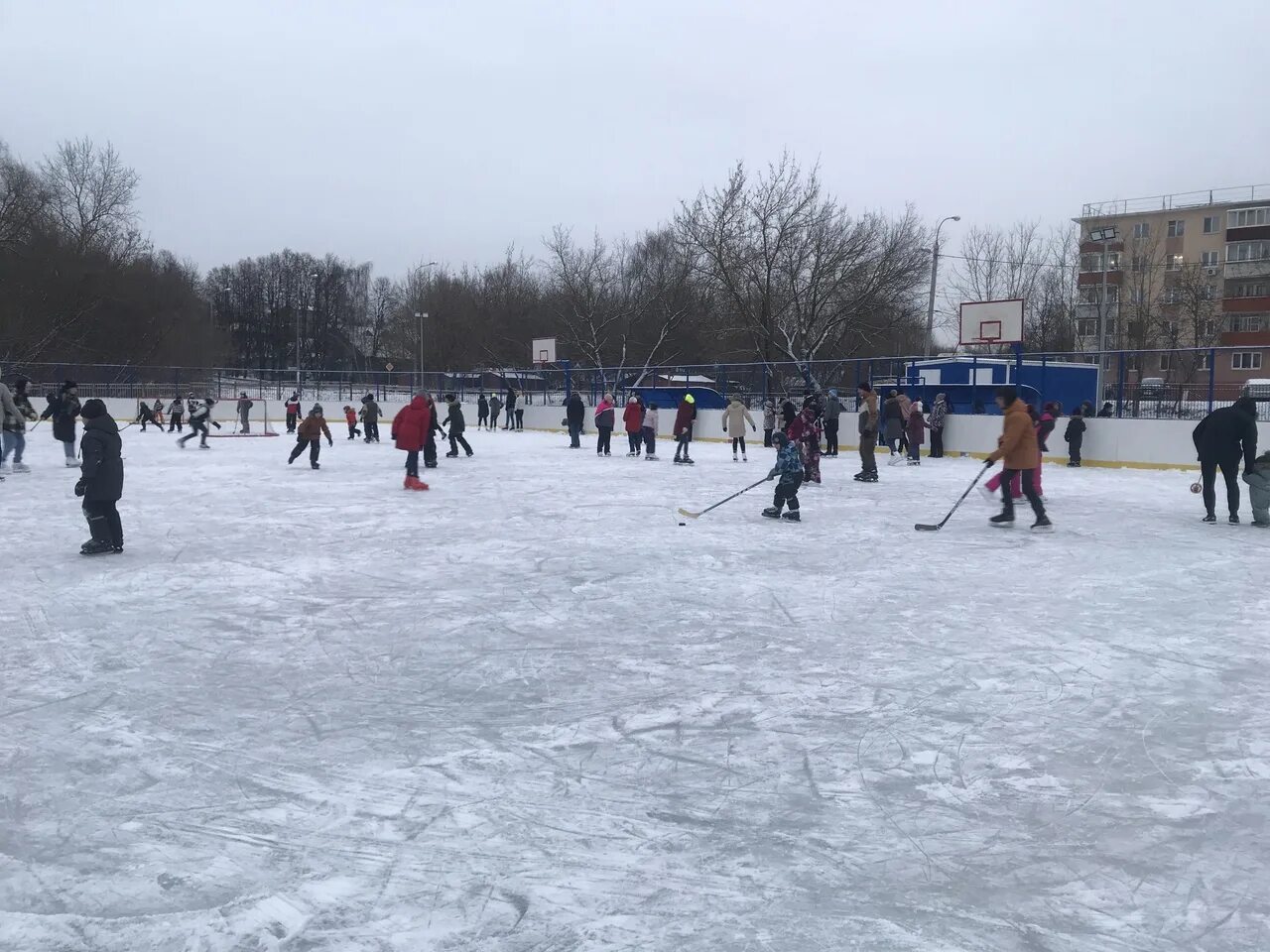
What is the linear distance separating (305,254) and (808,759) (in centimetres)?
8586

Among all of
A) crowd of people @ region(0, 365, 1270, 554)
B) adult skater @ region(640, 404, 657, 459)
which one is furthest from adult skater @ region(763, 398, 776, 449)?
adult skater @ region(640, 404, 657, 459)

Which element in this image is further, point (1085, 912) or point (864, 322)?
point (864, 322)

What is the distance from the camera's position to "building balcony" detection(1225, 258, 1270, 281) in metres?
56.5

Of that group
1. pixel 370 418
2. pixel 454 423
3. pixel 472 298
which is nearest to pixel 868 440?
pixel 454 423

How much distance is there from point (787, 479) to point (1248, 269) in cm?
5857

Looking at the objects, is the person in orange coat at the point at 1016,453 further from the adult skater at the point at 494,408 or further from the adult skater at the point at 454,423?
the adult skater at the point at 494,408

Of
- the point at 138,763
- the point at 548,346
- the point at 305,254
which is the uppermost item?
the point at 305,254

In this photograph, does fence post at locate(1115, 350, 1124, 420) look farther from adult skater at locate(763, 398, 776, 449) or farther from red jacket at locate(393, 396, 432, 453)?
red jacket at locate(393, 396, 432, 453)

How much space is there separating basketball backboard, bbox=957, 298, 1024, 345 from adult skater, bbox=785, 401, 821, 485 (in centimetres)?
1014

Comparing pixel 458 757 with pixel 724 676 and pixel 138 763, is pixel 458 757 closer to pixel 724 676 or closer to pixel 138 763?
pixel 138 763

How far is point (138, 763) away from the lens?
149 inches

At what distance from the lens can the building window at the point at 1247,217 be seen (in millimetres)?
57562

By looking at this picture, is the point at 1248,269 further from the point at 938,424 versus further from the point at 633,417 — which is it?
the point at 633,417

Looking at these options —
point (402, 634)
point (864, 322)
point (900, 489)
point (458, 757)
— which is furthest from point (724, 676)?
point (864, 322)
